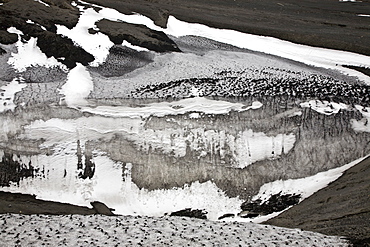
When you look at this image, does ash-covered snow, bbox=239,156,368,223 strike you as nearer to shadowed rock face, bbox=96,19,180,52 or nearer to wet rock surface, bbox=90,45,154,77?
wet rock surface, bbox=90,45,154,77

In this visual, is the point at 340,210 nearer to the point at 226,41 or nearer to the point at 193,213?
the point at 193,213

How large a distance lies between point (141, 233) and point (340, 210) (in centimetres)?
549

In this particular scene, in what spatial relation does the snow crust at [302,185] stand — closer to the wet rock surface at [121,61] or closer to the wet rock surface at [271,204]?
the wet rock surface at [271,204]

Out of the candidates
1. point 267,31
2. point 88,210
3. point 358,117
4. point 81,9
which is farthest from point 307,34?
point 88,210

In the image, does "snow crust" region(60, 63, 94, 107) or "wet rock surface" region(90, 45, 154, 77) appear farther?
"wet rock surface" region(90, 45, 154, 77)

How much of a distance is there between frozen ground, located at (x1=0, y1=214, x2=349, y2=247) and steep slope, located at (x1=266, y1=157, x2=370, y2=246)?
2.43 ft

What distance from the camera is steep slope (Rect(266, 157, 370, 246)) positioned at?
11.3 metres

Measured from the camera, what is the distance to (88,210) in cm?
1423

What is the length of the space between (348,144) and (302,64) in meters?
4.34

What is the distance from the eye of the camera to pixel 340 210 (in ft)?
40.7

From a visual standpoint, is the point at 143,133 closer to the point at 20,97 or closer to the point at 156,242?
the point at 20,97

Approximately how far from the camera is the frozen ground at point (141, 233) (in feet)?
34.3

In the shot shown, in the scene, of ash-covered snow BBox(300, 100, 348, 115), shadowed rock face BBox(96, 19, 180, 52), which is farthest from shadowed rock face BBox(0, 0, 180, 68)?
ash-covered snow BBox(300, 100, 348, 115)

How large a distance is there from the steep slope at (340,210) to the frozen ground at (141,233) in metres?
0.74
